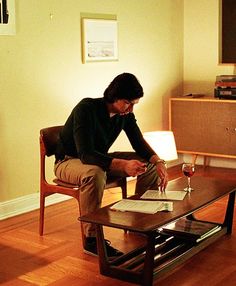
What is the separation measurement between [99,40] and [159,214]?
219 centimetres

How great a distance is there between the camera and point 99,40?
176 inches

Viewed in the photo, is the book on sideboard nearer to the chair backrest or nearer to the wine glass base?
the wine glass base

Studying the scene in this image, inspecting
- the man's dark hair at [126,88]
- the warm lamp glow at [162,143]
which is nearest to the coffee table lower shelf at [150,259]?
the man's dark hair at [126,88]

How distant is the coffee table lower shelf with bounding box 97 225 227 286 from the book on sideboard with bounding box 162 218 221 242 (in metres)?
0.02

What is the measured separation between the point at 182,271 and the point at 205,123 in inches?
95.8

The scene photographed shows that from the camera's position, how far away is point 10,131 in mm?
3848

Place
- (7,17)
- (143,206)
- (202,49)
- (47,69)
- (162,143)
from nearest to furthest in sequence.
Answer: (143,206), (7,17), (47,69), (162,143), (202,49)

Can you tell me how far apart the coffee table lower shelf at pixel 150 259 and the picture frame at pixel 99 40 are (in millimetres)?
1796

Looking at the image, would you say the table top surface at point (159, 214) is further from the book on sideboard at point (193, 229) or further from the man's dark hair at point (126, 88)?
the man's dark hair at point (126, 88)

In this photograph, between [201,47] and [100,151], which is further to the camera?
[201,47]

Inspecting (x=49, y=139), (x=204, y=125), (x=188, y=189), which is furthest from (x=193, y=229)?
(x=204, y=125)

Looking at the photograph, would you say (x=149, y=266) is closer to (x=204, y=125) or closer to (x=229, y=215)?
(x=229, y=215)

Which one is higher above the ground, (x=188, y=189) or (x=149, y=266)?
(x=188, y=189)

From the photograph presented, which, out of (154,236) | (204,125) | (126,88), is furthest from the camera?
(204,125)
